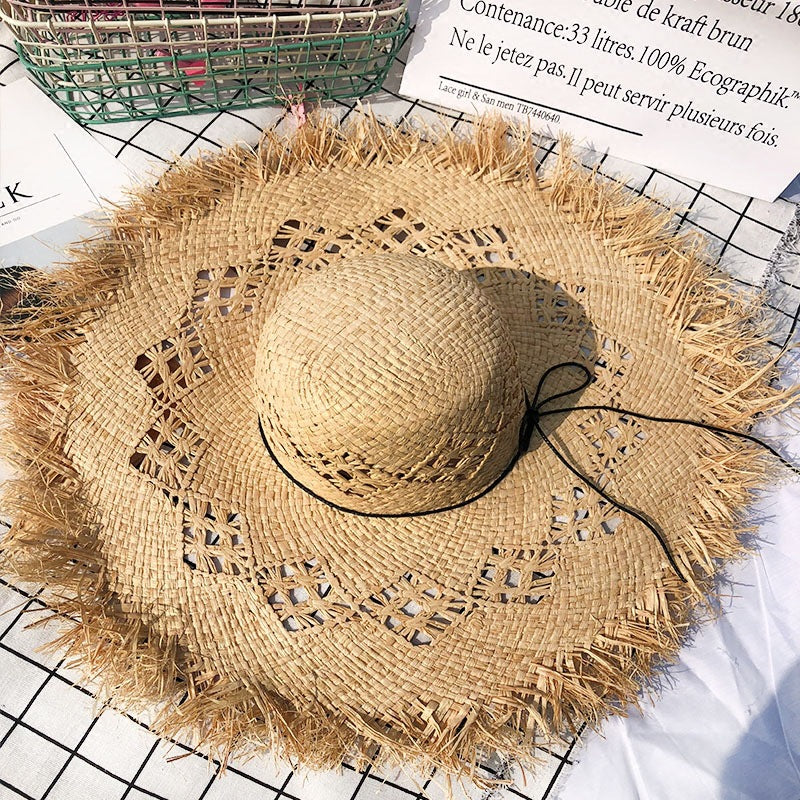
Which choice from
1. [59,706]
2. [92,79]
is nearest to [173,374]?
[59,706]

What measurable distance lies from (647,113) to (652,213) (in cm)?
16

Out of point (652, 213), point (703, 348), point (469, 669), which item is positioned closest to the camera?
point (469, 669)

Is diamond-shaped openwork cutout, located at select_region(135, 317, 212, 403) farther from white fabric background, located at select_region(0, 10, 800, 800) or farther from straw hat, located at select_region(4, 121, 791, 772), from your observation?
white fabric background, located at select_region(0, 10, 800, 800)

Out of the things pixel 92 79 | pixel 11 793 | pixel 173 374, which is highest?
pixel 92 79

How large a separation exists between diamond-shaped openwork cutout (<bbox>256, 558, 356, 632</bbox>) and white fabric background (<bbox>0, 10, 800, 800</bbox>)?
203 mm

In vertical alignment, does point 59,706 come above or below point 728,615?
below

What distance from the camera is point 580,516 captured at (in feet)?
2.56

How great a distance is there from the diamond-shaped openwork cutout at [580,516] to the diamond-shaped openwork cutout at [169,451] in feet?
1.25

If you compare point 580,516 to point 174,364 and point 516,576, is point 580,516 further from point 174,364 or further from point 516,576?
point 174,364

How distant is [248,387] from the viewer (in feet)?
2.61

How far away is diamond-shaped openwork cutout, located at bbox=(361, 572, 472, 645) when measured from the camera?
72cm

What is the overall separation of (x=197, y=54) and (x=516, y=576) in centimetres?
76

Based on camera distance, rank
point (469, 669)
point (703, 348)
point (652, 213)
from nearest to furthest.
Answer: point (469, 669)
point (703, 348)
point (652, 213)

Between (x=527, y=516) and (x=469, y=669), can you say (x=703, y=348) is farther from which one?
(x=469, y=669)
